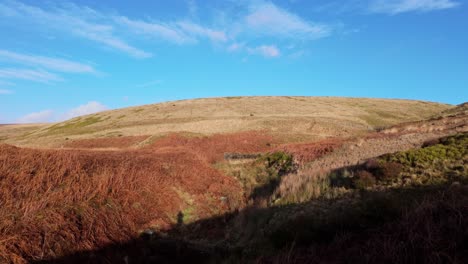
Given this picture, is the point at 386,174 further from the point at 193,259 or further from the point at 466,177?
the point at 193,259

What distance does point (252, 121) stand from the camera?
2094 inches

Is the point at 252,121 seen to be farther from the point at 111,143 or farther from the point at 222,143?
the point at 111,143

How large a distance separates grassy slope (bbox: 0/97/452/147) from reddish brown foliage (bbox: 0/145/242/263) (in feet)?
92.1

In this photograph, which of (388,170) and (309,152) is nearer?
(388,170)

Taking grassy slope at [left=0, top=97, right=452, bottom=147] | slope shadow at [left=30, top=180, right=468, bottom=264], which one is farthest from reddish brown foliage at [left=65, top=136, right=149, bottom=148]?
slope shadow at [left=30, top=180, right=468, bottom=264]

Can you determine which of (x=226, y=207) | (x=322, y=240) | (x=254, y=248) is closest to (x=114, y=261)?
(x=254, y=248)

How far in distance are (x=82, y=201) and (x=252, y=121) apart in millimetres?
45294

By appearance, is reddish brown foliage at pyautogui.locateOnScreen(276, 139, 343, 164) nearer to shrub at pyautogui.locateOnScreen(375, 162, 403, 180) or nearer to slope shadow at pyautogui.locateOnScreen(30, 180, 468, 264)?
shrub at pyautogui.locateOnScreen(375, 162, 403, 180)

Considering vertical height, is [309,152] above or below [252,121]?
below

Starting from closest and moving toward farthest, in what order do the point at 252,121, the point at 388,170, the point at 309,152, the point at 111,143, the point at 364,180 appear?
the point at 364,180 < the point at 388,170 < the point at 309,152 < the point at 111,143 < the point at 252,121

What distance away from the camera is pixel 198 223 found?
10.9m

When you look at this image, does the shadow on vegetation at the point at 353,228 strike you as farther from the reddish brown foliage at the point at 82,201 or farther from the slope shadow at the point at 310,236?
the reddish brown foliage at the point at 82,201

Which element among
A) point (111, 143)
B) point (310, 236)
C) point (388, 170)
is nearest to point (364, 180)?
point (388, 170)

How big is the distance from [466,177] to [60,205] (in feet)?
36.1
